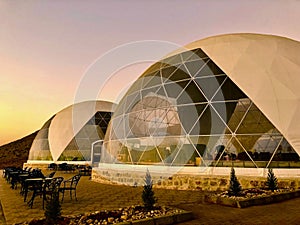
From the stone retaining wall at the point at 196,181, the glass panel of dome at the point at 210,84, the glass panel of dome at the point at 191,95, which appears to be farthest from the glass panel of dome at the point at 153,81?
the stone retaining wall at the point at 196,181

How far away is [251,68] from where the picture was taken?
38.1ft

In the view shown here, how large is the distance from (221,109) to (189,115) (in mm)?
1357

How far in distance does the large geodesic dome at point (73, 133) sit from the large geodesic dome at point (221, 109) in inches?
572

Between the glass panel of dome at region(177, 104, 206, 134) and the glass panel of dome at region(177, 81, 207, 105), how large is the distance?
0.97 ft

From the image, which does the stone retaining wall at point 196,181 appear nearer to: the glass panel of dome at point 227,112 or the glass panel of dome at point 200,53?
the glass panel of dome at point 227,112

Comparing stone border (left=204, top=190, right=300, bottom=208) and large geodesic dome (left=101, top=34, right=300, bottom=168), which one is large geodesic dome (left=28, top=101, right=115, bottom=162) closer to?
large geodesic dome (left=101, top=34, right=300, bottom=168)

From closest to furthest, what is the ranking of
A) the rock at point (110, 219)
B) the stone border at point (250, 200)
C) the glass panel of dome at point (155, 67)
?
the rock at point (110, 219), the stone border at point (250, 200), the glass panel of dome at point (155, 67)

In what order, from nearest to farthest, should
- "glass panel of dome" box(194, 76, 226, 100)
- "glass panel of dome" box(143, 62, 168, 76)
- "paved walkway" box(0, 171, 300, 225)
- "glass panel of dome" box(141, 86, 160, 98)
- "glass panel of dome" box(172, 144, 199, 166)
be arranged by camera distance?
"paved walkway" box(0, 171, 300, 225), "glass panel of dome" box(172, 144, 199, 166), "glass panel of dome" box(194, 76, 226, 100), "glass panel of dome" box(141, 86, 160, 98), "glass panel of dome" box(143, 62, 168, 76)

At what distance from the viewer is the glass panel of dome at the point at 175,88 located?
497 inches

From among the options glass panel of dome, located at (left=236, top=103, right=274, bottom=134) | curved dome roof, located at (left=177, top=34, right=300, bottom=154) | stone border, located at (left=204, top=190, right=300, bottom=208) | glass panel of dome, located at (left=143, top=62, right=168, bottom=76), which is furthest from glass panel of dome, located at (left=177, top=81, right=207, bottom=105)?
stone border, located at (left=204, top=190, right=300, bottom=208)

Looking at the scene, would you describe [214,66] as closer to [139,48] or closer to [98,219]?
[139,48]

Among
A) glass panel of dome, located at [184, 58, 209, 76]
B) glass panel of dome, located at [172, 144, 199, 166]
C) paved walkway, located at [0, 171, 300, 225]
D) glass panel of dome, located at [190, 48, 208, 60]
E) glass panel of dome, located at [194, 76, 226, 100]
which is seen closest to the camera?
paved walkway, located at [0, 171, 300, 225]

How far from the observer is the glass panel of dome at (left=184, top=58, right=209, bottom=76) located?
12.9 m

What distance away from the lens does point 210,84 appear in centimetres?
1202
